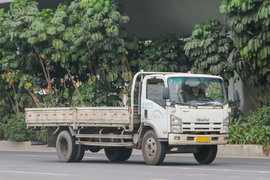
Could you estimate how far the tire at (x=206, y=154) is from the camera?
688 inches

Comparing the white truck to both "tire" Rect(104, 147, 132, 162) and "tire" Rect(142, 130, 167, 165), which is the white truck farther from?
"tire" Rect(104, 147, 132, 162)

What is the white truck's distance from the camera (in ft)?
53.4

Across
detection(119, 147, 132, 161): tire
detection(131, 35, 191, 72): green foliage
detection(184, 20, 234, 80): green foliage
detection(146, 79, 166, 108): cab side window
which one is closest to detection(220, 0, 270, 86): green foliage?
detection(184, 20, 234, 80): green foliage

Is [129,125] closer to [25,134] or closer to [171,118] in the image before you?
[171,118]

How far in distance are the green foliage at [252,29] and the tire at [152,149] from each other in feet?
21.2

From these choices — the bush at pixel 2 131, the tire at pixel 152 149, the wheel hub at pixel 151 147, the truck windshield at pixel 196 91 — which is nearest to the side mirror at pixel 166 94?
the truck windshield at pixel 196 91

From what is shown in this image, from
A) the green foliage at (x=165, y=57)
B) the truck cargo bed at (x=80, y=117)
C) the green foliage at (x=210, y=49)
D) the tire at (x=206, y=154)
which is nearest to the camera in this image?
the tire at (x=206, y=154)

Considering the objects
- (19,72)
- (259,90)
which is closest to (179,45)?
(259,90)

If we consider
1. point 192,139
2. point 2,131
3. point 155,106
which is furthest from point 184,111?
point 2,131

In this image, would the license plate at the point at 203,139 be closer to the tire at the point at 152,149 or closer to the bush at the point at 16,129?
the tire at the point at 152,149

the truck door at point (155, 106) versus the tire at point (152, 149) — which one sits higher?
the truck door at point (155, 106)

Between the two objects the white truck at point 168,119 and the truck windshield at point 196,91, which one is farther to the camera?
the truck windshield at point 196,91

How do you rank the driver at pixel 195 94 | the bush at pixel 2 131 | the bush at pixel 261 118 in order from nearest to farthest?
the driver at pixel 195 94 → the bush at pixel 261 118 → the bush at pixel 2 131

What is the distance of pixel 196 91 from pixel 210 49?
879 centimetres
